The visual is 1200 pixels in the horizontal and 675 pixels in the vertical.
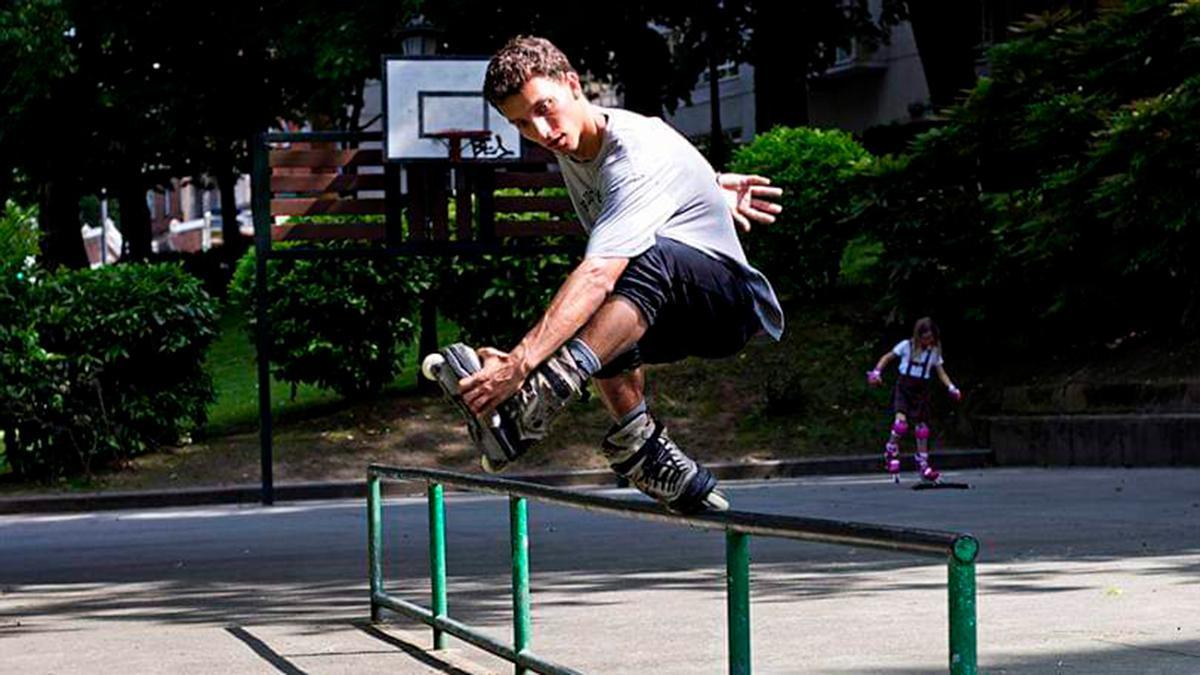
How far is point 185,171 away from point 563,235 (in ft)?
83.2

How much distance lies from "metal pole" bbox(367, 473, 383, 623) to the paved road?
0.54 feet

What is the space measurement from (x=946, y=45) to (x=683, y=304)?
28363mm

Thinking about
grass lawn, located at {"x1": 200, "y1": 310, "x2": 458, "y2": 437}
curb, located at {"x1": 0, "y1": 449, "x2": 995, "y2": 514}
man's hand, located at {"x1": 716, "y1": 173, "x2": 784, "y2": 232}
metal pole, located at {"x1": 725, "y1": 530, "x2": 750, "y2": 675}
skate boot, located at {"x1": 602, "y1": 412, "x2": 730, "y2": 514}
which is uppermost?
man's hand, located at {"x1": 716, "y1": 173, "x2": 784, "y2": 232}

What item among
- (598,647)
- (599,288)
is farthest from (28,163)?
(599,288)

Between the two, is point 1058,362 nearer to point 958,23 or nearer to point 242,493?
point 242,493

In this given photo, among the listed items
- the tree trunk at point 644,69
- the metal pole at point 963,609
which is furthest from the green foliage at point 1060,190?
the metal pole at point 963,609

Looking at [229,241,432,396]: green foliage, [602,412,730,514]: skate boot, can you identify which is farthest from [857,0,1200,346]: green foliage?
[602,412,730,514]: skate boot

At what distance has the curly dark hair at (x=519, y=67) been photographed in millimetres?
5562

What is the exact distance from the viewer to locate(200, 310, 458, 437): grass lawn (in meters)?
24.7

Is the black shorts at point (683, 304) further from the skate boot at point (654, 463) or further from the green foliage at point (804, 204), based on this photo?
the green foliage at point (804, 204)

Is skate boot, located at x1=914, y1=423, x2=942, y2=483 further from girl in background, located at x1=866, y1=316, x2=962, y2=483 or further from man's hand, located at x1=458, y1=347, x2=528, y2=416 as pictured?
man's hand, located at x1=458, y1=347, x2=528, y2=416

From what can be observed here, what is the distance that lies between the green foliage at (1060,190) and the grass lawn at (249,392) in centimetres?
618

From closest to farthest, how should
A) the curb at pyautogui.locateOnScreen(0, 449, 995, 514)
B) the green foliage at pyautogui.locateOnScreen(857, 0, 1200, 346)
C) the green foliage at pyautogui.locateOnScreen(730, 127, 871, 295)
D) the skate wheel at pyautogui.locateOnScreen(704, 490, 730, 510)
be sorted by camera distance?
the skate wheel at pyautogui.locateOnScreen(704, 490, 730, 510)
the curb at pyautogui.locateOnScreen(0, 449, 995, 514)
the green foliage at pyautogui.locateOnScreen(857, 0, 1200, 346)
the green foliage at pyautogui.locateOnScreen(730, 127, 871, 295)

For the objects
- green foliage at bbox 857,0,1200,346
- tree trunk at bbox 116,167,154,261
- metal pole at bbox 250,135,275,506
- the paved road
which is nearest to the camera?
the paved road
